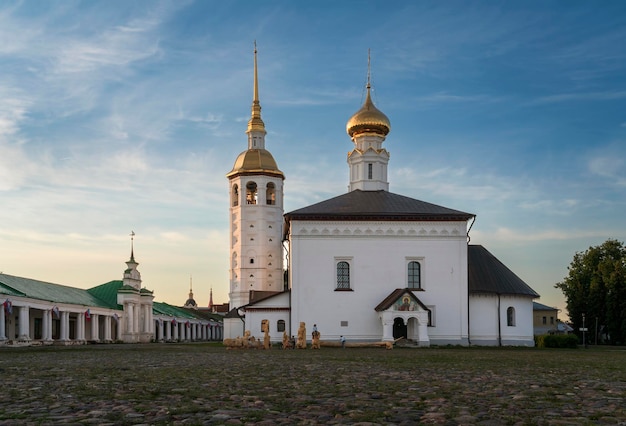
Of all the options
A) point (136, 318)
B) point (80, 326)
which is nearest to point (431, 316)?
point (80, 326)

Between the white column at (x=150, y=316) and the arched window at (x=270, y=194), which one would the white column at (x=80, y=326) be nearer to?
the white column at (x=150, y=316)

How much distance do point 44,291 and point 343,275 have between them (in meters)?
21.7

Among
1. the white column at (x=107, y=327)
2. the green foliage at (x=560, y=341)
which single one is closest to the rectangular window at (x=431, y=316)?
the green foliage at (x=560, y=341)

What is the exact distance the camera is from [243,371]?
13.4 m

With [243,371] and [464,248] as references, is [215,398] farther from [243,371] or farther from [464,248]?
[464,248]

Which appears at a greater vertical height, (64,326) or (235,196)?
(235,196)

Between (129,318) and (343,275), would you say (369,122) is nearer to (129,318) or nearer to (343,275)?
(343,275)

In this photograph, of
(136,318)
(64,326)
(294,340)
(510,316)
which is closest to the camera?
(294,340)

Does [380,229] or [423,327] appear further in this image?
[380,229]

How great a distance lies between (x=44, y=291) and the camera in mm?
48094

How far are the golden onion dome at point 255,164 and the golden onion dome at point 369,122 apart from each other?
1996cm

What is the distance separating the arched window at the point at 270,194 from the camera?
69.2 m

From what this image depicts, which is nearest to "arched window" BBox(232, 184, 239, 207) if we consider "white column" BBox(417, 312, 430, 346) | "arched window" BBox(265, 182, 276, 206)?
"arched window" BBox(265, 182, 276, 206)

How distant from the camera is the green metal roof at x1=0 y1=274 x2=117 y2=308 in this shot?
41441 mm
